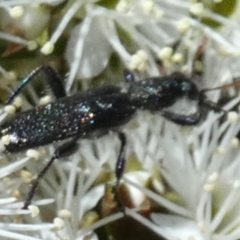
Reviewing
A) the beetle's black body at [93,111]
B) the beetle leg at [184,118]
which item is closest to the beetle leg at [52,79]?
the beetle's black body at [93,111]

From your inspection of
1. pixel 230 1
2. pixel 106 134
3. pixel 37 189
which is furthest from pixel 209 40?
pixel 37 189

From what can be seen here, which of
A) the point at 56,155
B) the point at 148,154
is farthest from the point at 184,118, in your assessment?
the point at 56,155

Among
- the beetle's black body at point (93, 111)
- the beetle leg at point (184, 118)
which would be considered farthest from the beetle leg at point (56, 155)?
the beetle leg at point (184, 118)

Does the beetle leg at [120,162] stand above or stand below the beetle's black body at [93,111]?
below

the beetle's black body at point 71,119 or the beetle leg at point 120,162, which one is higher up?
the beetle's black body at point 71,119

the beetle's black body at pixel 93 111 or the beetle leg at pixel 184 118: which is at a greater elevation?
the beetle's black body at pixel 93 111

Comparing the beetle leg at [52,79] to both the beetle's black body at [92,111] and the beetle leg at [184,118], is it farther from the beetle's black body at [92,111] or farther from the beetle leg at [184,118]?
the beetle leg at [184,118]

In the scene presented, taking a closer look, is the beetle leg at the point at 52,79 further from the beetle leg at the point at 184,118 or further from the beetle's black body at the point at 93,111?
the beetle leg at the point at 184,118

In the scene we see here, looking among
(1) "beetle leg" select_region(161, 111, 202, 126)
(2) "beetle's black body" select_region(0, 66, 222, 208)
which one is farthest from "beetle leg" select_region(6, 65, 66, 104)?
(1) "beetle leg" select_region(161, 111, 202, 126)

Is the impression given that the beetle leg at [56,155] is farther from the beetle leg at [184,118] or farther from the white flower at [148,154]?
the beetle leg at [184,118]
